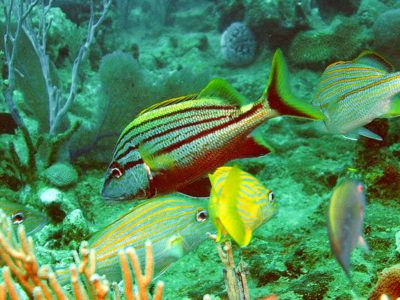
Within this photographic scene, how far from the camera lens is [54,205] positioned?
4277mm

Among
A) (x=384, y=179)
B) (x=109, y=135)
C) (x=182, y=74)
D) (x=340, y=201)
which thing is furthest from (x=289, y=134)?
(x=340, y=201)

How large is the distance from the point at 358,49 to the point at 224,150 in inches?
305

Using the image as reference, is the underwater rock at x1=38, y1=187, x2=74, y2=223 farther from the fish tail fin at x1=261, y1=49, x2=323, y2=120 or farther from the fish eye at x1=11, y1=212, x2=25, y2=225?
the fish tail fin at x1=261, y1=49, x2=323, y2=120

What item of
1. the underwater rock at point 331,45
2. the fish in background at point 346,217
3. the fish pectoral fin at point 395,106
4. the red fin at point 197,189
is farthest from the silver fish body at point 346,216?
the underwater rock at point 331,45

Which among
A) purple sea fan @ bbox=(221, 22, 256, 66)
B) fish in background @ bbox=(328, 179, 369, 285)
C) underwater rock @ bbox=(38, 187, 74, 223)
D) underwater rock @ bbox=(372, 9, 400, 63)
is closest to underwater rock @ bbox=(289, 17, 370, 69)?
underwater rock @ bbox=(372, 9, 400, 63)

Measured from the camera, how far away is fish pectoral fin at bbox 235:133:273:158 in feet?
6.92

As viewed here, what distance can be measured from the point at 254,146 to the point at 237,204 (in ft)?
1.12

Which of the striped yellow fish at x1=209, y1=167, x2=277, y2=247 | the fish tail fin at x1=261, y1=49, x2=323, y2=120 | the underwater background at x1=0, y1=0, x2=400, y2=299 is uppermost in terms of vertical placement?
the fish tail fin at x1=261, y1=49, x2=323, y2=120

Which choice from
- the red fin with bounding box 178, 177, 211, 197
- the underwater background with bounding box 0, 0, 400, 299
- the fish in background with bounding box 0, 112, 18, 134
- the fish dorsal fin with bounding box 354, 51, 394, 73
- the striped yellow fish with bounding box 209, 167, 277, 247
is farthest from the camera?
the fish in background with bounding box 0, 112, 18, 134

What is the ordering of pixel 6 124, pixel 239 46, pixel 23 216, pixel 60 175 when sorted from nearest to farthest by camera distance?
1. pixel 23 216
2. pixel 60 175
3. pixel 6 124
4. pixel 239 46

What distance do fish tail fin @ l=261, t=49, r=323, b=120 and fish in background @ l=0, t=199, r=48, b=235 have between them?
2.02 metres

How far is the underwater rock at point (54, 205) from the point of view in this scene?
4.26 metres

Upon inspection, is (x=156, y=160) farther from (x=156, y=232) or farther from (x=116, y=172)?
(x=156, y=232)

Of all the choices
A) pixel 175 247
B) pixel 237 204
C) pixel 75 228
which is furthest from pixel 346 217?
pixel 75 228
